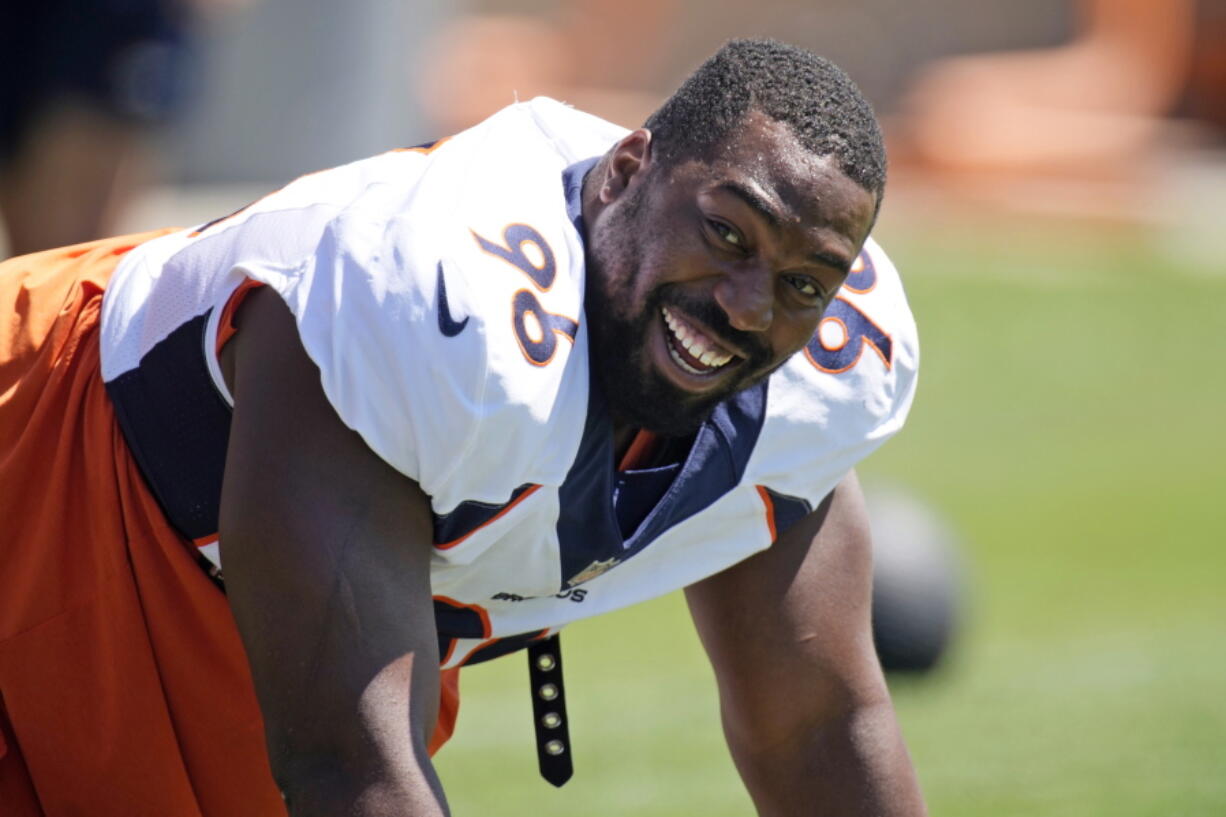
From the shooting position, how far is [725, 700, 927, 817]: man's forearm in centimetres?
321

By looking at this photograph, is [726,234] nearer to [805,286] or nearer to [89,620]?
[805,286]

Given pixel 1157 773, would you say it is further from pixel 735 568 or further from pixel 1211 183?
pixel 1211 183

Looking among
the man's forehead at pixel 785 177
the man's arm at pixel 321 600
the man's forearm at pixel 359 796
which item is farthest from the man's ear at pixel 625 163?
the man's forearm at pixel 359 796

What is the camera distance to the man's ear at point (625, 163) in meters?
2.88

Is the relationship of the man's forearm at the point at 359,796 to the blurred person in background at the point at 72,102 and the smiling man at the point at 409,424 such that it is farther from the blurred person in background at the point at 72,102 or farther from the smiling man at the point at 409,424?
the blurred person in background at the point at 72,102

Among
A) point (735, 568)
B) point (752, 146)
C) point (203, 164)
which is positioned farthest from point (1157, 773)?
point (203, 164)

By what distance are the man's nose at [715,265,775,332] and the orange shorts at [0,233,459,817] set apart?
0.89 metres

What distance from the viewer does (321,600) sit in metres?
2.47

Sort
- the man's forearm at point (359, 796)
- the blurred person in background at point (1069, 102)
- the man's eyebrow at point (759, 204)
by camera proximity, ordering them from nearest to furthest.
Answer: the man's forearm at point (359, 796), the man's eyebrow at point (759, 204), the blurred person in background at point (1069, 102)

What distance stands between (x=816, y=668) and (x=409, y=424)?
1.08 m

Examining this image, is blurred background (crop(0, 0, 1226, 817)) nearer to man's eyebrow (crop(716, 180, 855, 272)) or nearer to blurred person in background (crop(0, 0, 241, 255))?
blurred person in background (crop(0, 0, 241, 255))

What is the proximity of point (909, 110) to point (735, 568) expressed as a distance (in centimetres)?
1728

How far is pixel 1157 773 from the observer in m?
4.89

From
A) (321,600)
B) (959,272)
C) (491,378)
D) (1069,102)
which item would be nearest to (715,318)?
(491,378)
